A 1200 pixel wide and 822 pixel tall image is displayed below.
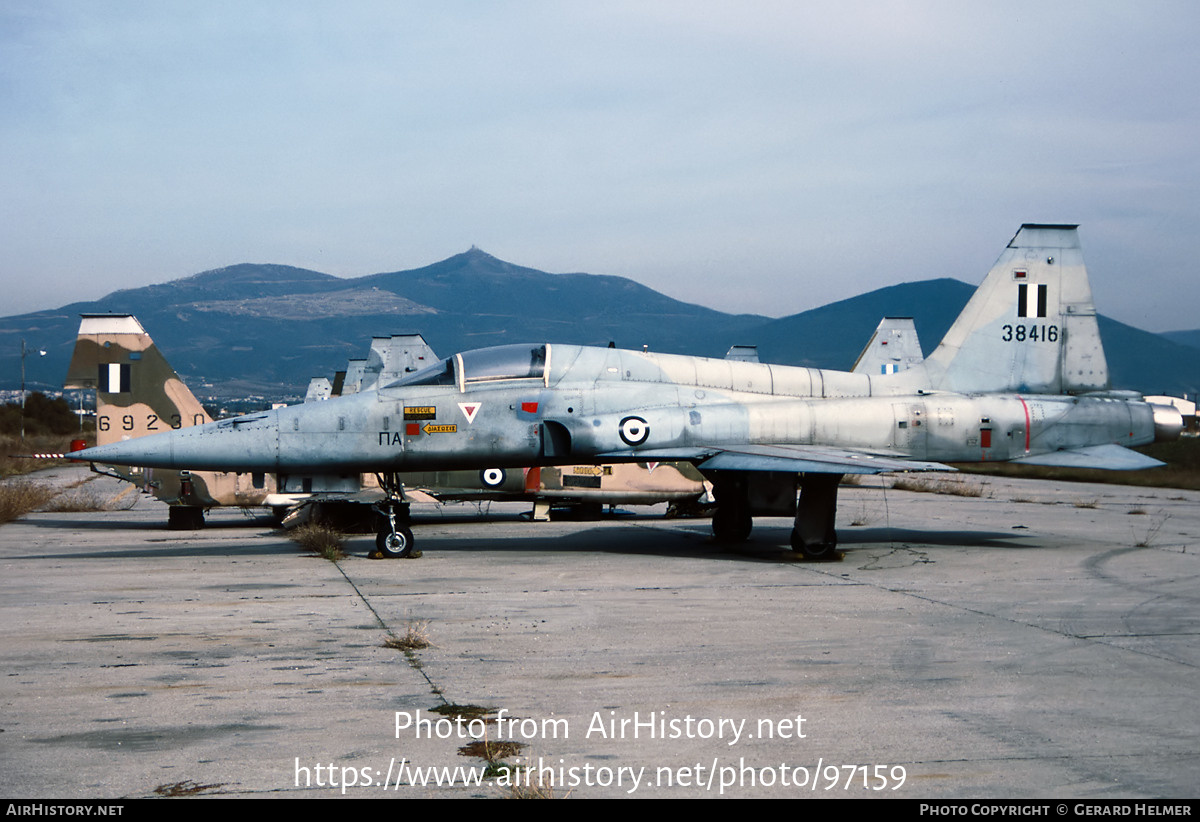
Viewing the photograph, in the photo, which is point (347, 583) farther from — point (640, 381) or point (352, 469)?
point (640, 381)

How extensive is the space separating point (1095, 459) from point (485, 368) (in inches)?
333

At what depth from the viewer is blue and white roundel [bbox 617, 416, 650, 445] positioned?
13305 mm

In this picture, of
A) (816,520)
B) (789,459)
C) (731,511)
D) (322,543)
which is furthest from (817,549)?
(322,543)

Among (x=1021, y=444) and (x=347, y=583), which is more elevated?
(x=1021, y=444)

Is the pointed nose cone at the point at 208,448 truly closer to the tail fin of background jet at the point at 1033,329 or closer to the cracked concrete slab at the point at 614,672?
the cracked concrete slab at the point at 614,672

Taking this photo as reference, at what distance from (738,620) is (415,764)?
4.45m

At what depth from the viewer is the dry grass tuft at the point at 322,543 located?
13523 millimetres

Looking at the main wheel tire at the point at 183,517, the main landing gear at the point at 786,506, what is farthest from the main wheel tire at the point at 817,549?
the main wheel tire at the point at 183,517

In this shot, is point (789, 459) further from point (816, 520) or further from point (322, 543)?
point (322, 543)

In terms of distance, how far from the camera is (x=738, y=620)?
9008 mm

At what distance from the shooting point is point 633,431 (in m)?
13.3

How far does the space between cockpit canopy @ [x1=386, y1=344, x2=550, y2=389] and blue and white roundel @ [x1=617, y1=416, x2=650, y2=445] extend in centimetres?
122

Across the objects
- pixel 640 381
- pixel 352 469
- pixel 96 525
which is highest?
pixel 640 381
